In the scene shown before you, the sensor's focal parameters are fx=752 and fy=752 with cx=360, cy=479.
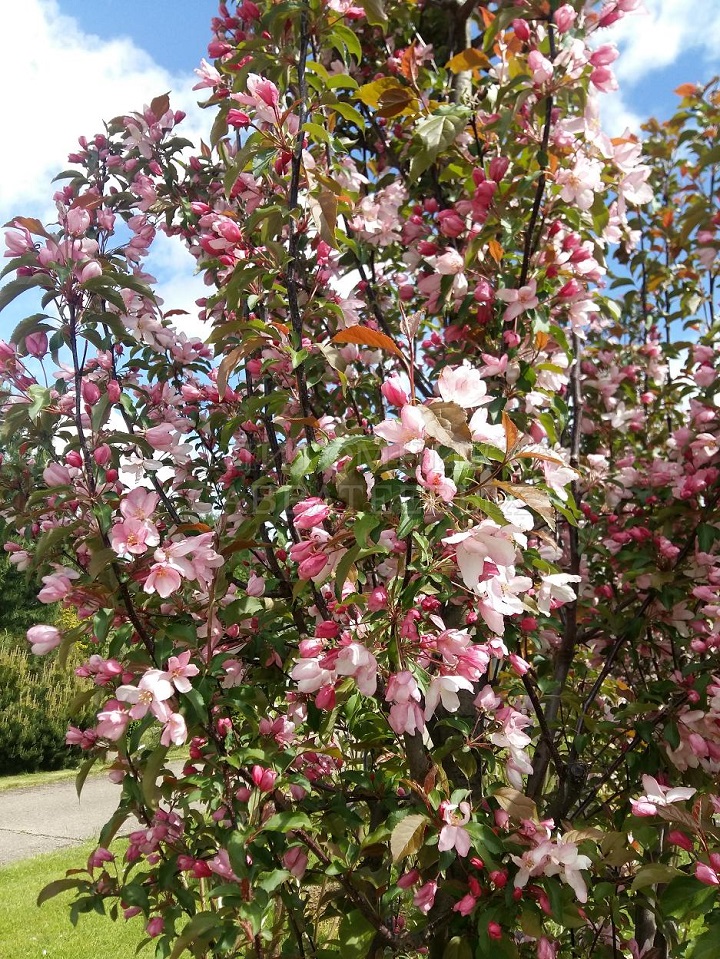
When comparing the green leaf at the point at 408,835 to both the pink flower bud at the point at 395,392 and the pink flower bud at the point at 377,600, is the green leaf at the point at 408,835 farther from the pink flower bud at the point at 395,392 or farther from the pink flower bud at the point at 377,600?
the pink flower bud at the point at 395,392

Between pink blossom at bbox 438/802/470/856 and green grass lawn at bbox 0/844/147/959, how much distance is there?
9.81 feet

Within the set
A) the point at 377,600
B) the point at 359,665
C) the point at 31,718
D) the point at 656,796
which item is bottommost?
the point at 31,718

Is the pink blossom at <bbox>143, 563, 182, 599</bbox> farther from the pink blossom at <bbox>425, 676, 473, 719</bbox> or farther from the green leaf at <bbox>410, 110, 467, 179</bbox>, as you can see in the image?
the green leaf at <bbox>410, 110, 467, 179</bbox>

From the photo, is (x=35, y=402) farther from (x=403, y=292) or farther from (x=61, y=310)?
(x=403, y=292)

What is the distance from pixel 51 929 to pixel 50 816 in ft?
10.9

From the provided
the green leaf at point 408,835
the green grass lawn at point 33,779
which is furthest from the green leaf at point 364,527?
the green grass lawn at point 33,779

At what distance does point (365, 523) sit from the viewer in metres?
1.07

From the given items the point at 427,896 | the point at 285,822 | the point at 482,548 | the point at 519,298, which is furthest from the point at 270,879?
the point at 519,298

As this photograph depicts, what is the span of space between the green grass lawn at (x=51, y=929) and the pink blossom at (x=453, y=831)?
118 inches

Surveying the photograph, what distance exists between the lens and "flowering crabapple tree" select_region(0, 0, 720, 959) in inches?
50.9

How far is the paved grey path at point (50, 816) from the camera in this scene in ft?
20.8

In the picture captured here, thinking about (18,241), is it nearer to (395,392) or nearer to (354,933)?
(395,392)

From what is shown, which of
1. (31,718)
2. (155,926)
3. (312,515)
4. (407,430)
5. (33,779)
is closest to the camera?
(407,430)

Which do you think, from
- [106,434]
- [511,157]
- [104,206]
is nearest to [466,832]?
[106,434]
